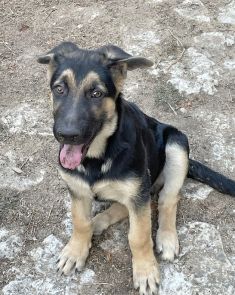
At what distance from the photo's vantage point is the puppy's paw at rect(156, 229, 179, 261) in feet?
16.0

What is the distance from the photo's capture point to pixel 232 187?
5.25 m

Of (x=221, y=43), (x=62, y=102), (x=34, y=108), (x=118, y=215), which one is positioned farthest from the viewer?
(x=221, y=43)

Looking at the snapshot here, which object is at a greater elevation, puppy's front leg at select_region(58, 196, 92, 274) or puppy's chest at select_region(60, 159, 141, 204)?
puppy's chest at select_region(60, 159, 141, 204)

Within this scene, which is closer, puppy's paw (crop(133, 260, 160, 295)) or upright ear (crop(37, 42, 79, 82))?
upright ear (crop(37, 42, 79, 82))

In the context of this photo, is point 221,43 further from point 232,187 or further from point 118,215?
point 118,215

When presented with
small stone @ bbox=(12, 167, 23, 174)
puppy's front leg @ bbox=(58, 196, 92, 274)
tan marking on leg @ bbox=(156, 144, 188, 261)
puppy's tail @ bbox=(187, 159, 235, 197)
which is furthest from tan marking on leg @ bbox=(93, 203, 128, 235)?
small stone @ bbox=(12, 167, 23, 174)

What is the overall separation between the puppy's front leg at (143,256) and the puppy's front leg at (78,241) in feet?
1.51

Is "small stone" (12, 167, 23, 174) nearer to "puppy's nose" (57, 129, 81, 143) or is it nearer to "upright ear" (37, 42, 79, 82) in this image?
"upright ear" (37, 42, 79, 82)

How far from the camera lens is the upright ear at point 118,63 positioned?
4.03 metres

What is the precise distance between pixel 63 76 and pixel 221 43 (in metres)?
3.92

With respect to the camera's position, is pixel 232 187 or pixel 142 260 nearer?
pixel 142 260

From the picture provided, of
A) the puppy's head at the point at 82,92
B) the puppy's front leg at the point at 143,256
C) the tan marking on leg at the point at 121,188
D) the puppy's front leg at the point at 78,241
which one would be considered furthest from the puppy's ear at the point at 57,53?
the puppy's front leg at the point at 143,256

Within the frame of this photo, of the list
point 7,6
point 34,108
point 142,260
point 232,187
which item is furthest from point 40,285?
point 7,6

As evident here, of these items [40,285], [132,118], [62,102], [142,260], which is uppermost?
[62,102]
